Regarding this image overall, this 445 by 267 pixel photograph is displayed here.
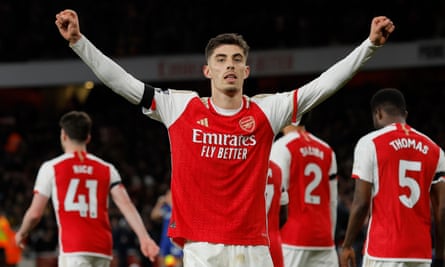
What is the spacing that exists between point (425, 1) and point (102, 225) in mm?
16398

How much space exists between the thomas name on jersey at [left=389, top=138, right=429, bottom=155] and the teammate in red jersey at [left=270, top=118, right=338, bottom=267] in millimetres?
1775

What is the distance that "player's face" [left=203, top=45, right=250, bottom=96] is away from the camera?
224 inches

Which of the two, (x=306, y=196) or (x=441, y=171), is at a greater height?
(x=441, y=171)

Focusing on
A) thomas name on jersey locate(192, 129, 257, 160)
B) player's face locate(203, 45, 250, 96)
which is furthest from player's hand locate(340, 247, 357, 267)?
player's face locate(203, 45, 250, 96)

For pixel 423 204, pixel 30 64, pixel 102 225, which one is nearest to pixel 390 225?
pixel 423 204

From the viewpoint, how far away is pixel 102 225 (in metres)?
8.67

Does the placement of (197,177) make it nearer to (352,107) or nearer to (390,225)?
(390,225)

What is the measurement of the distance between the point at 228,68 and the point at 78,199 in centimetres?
327

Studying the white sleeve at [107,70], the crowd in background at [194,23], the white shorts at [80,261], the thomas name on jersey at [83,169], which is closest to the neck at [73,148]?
the thomas name on jersey at [83,169]

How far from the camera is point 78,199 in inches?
337

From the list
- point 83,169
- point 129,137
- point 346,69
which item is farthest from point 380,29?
point 129,137

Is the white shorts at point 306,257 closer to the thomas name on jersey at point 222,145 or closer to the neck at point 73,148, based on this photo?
the neck at point 73,148

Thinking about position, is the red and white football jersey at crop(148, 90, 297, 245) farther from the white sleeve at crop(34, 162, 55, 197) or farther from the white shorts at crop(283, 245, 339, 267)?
the white shorts at crop(283, 245, 339, 267)

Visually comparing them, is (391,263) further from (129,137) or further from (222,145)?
(129,137)
